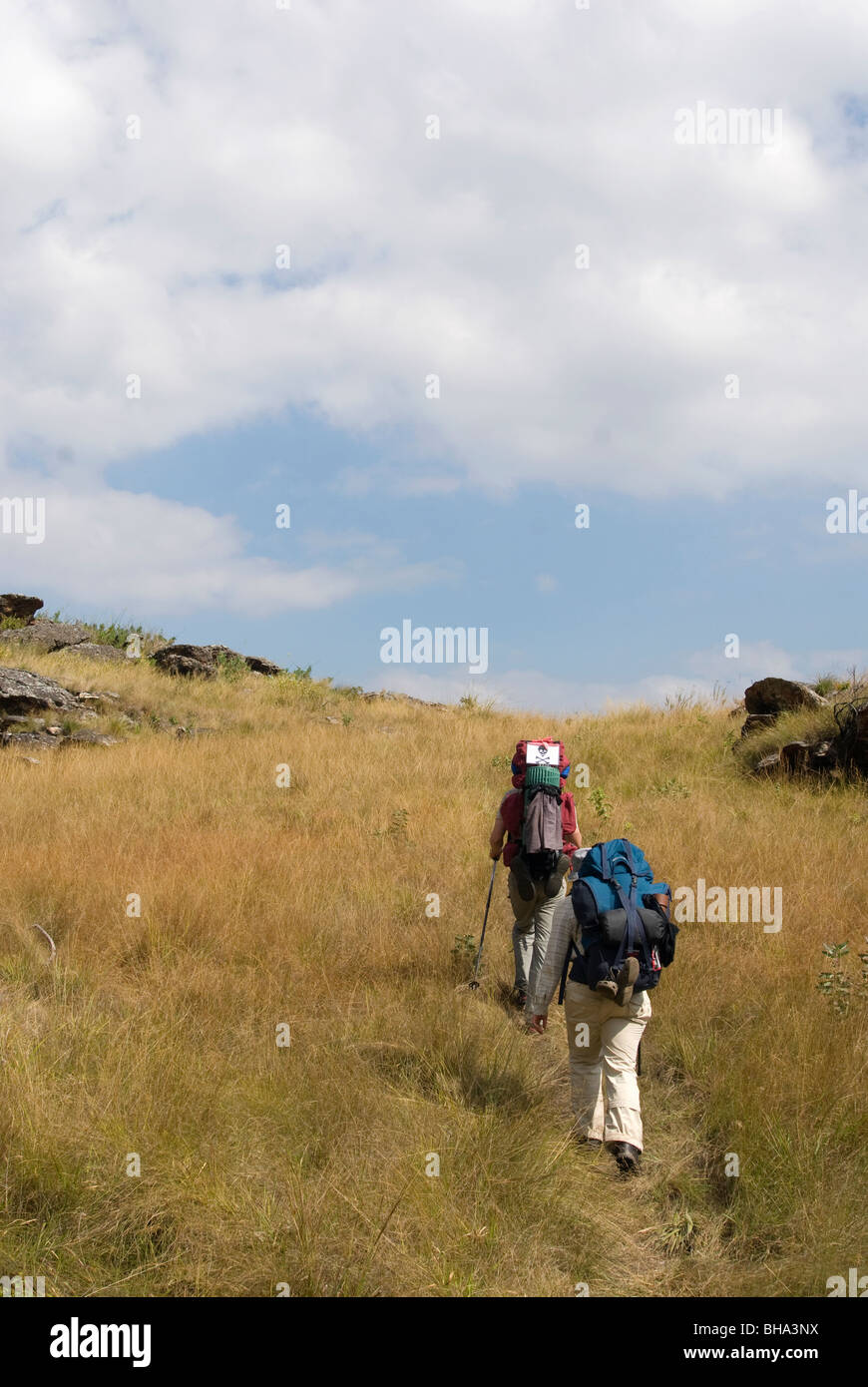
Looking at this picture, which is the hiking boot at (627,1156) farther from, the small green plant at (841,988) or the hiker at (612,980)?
the small green plant at (841,988)

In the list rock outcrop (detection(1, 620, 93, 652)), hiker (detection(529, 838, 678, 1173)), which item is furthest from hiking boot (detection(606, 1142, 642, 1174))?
rock outcrop (detection(1, 620, 93, 652))

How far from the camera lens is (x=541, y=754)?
6805mm

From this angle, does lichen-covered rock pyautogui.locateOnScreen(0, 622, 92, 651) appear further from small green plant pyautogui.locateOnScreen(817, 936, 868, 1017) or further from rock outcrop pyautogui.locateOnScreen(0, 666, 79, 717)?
small green plant pyautogui.locateOnScreen(817, 936, 868, 1017)

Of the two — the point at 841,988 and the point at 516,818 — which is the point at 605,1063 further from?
the point at 516,818

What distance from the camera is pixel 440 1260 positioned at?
3689 mm

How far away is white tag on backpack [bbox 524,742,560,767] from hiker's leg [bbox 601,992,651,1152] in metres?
2.20

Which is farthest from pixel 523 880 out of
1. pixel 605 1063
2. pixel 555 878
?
pixel 605 1063

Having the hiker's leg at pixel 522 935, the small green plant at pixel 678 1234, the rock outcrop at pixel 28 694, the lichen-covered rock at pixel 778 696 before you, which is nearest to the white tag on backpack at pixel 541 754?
the hiker's leg at pixel 522 935

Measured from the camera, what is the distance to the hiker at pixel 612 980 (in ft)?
15.3

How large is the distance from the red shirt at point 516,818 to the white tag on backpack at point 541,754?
232 millimetres

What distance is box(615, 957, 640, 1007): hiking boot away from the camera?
462cm

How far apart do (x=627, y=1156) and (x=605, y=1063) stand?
0.44 m
